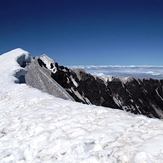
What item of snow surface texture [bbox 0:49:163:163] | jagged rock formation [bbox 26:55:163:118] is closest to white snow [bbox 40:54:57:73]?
jagged rock formation [bbox 26:55:163:118]

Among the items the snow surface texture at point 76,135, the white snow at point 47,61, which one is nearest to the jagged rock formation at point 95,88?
the white snow at point 47,61

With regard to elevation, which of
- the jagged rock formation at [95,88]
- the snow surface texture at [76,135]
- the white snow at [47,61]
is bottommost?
the jagged rock formation at [95,88]

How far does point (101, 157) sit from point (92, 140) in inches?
52.4

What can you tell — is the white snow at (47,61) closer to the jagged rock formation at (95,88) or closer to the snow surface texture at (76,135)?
the jagged rock formation at (95,88)

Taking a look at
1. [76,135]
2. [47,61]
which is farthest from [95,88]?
[76,135]

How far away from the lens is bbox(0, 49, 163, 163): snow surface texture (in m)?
9.07

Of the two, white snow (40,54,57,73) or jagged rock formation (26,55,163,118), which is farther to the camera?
jagged rock formation (26,55,163,118)

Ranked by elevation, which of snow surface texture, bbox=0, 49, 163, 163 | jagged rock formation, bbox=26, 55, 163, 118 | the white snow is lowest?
jagged rock formation, bbox=26, 55, 163, 118

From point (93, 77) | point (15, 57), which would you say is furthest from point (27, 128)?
point (93, 77)

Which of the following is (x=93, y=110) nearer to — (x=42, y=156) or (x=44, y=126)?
(x=44, y=126)

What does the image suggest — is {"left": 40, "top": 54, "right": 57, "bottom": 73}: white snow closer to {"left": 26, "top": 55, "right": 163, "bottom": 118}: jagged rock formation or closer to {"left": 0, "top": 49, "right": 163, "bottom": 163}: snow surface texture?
{"left": 26, "top": 55, "right": 163, "bottom": 118}: jagged rock formation

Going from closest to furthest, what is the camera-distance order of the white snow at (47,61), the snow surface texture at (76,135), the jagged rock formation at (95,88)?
the snow surface texture at (76,135) → the white snow at (47,61) → the jagged rock formation at (95,88)

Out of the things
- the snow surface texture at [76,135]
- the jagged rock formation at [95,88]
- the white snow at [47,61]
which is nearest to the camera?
the snow surface texture at [76,135]

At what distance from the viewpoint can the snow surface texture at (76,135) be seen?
907cm
